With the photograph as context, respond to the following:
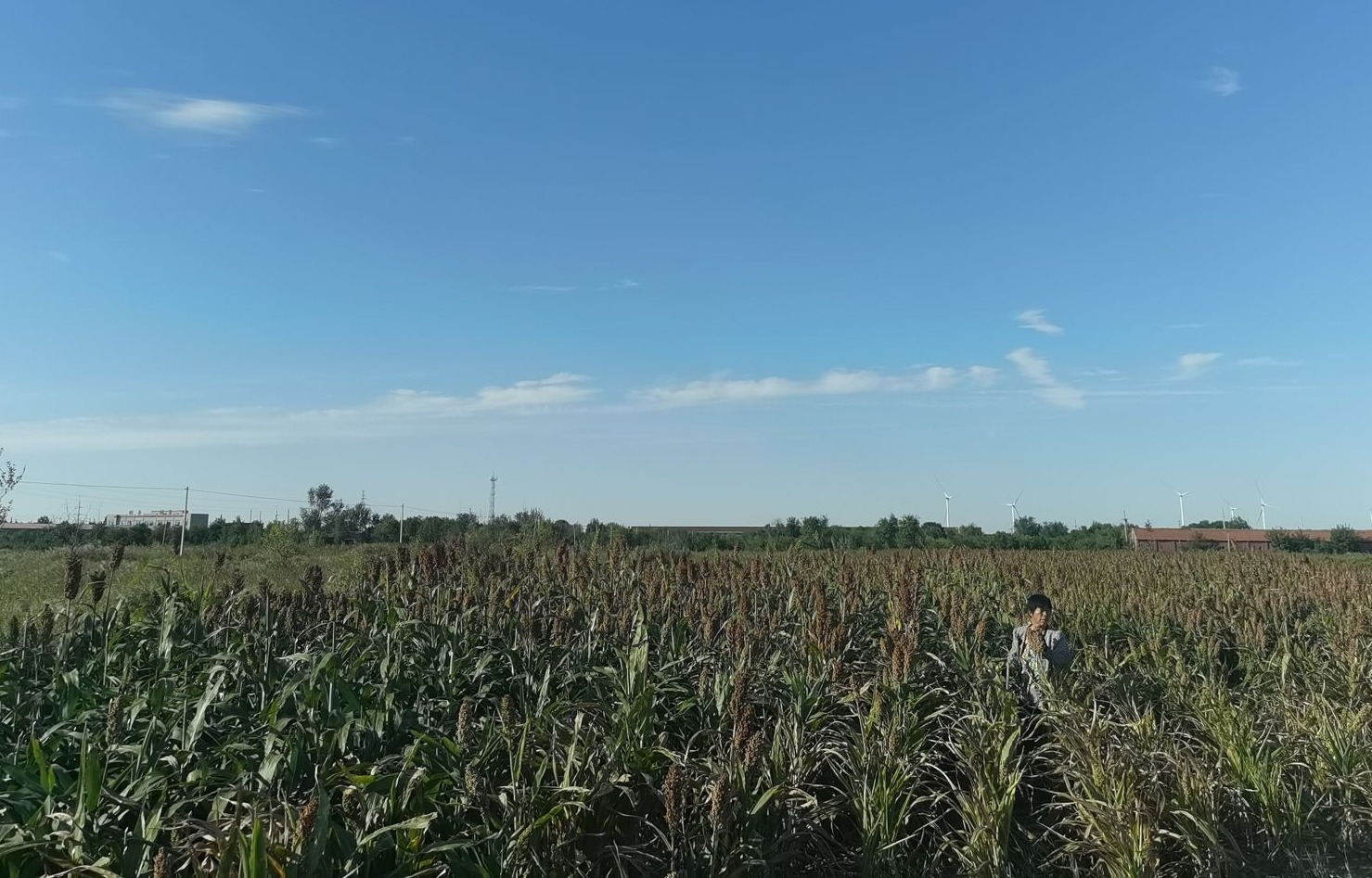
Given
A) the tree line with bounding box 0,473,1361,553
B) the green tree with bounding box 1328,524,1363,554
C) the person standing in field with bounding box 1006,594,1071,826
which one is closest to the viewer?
the person standing in field with bounding box 1006,594,1071,826

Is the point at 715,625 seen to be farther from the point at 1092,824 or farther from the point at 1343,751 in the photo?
the point at 1343,751

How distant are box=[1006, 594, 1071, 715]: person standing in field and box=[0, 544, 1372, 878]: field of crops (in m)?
0.20

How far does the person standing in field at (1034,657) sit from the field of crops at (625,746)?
0.67 feet

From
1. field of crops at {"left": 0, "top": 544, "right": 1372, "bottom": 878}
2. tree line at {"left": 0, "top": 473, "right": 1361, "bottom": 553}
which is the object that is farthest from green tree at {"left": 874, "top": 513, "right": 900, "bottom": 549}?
field of crops at {"left": 0, "top": 544, "right": 1372, "bottom": 878}

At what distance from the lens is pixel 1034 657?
578 centimetres

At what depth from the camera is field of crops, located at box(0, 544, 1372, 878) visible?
3.00 meters

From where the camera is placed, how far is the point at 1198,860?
405cm

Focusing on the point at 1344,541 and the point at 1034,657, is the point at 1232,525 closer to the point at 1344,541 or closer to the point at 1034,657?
the point at 1344,541

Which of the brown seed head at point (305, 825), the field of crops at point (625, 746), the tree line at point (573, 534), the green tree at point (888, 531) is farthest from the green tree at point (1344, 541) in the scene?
the brown seed head at point (305, 825)

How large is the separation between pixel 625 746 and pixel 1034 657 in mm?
3395

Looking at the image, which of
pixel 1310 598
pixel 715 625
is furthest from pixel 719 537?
pixel 715 625

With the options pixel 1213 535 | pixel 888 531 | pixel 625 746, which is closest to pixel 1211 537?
pixel 1213 535

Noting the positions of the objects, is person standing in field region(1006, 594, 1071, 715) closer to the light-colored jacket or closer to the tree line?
the light-colored jacket

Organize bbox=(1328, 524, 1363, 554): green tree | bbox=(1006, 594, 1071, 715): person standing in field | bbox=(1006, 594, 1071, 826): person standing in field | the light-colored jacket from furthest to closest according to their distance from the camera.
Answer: bbox=(1328, 524, 1363, 554): green tree
bbox=(1006, 594, 1071, 715): person standing in field
the light-colored jacket
bbox=(1006, 594, 1071, 826): person standing in field
